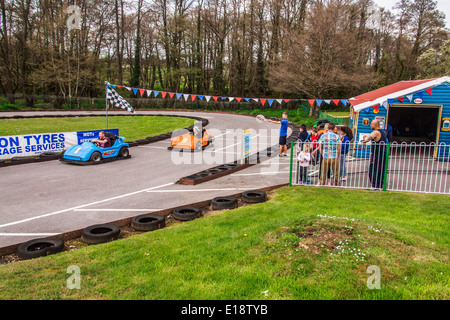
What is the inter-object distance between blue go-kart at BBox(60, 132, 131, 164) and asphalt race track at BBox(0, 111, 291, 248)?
0.37 meters

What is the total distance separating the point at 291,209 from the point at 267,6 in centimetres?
4698

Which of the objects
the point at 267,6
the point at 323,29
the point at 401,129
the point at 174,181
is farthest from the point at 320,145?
the point at 267,6

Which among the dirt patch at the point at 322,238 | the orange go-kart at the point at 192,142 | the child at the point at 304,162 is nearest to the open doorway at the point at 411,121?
the orange go-kart at the point at 192,142

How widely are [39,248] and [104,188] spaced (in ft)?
13.6

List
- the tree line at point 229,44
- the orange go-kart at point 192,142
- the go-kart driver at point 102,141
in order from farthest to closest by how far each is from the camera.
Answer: the tree line at point 229,44, the orange go-kart at point 192,142, the go-kart driver at point 102,141

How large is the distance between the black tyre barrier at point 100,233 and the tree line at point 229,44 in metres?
27.7

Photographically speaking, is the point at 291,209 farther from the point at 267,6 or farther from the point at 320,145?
the point at 267,6

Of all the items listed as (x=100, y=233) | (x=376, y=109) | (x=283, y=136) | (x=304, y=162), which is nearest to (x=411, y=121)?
(x=376, y=109)

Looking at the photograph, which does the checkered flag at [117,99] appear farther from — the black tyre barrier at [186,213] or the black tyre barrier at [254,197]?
Result: the black tyre barrier at [186,213]

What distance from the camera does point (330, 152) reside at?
29.8ft

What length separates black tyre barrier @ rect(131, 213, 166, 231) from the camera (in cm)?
647

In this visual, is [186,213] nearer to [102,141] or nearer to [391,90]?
[102,141]

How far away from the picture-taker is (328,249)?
4719 millimetres

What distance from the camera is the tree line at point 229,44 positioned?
32.0m
